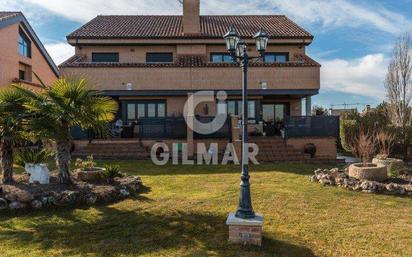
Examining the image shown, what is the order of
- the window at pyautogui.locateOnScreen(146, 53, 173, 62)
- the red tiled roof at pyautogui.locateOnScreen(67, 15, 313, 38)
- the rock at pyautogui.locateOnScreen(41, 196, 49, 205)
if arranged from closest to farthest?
1. the rock at pyautogui.locateOnScreen(41, 196, 49, 205)
2. the red tiled roof at pyautogui.locateOnScreen(67, 15, 313, 38)
3. the window at pyautogui.locateOnScreen(146, 53, 173, 62)

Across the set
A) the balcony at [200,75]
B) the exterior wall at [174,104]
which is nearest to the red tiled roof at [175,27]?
the balcony at [200,75]

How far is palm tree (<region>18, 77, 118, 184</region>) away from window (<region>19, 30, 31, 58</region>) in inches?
792

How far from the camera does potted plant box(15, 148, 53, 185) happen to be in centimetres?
1023

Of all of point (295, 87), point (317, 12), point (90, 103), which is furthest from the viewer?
point (295, 87)

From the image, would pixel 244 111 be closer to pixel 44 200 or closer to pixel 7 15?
pixel 44 200

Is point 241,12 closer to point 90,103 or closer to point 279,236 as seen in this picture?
point 90,103

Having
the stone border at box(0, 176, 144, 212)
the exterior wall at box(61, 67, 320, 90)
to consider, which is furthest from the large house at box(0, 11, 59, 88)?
the stone border at box(0, 176, 144, 212)

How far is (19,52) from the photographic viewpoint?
2655 centimetres

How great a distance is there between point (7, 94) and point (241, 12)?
2399 centimetres

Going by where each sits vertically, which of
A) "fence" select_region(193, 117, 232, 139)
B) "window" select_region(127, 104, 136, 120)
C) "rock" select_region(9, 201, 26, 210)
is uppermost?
"window" select_region(127, 104, 136, 120)

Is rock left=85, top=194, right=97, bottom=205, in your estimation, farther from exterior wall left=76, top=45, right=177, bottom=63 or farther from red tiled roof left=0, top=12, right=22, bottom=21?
red tiled roof left=0, top=12, right=22, bottom=21

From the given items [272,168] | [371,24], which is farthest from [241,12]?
[272,168]

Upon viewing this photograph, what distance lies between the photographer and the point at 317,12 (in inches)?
622

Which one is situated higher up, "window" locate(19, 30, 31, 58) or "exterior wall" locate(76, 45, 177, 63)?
"window" locate(19, 30, 31, 58)
